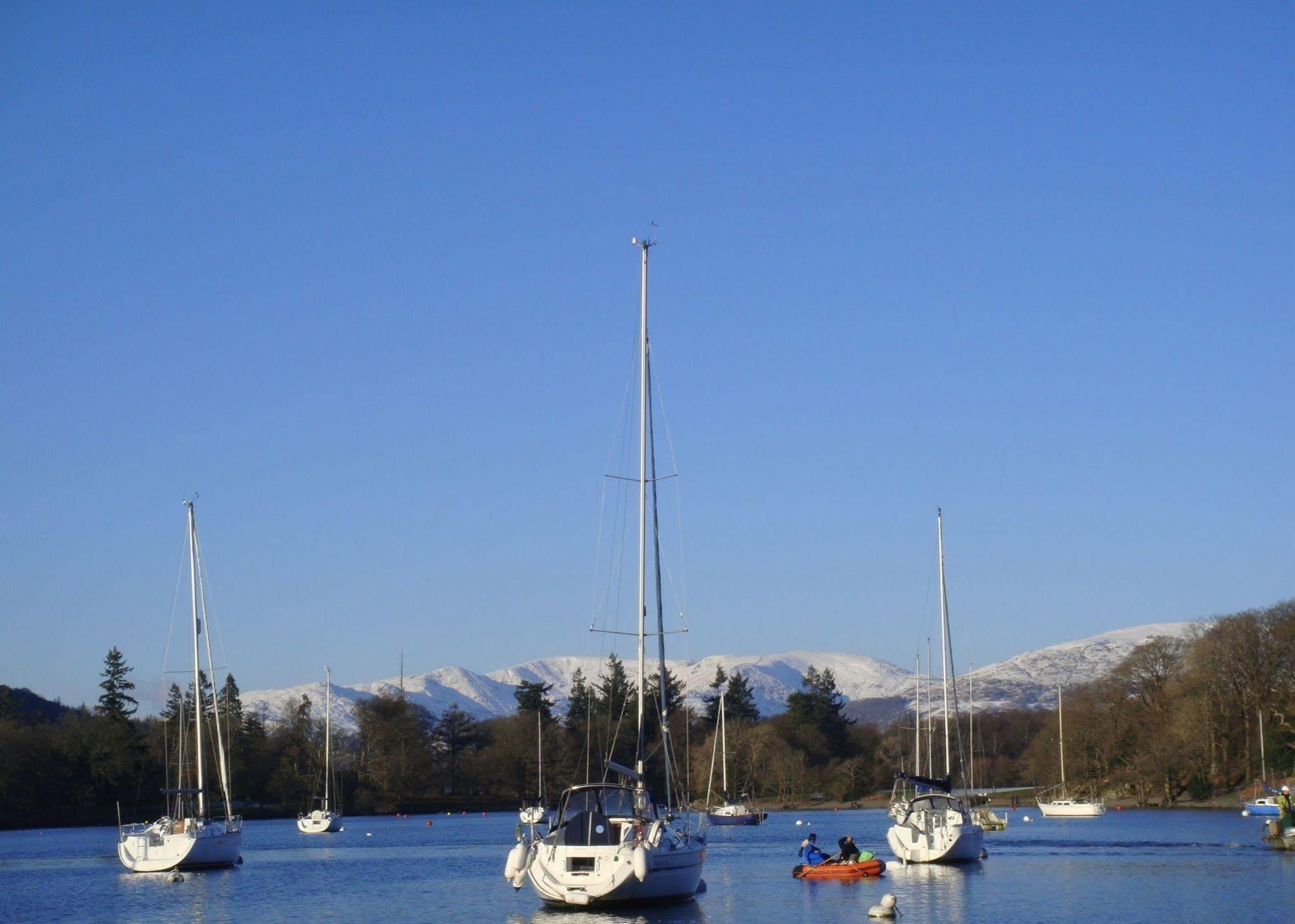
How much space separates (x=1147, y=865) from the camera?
160ft

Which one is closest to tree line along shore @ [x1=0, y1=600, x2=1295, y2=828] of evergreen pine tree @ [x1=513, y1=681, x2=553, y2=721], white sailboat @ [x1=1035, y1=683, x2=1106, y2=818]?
evergreen pine tree @ [x1=513, y1=681, x2=553, y2=721]

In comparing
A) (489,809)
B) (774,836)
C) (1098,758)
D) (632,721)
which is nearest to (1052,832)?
(774,836)

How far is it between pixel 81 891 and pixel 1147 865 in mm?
34424

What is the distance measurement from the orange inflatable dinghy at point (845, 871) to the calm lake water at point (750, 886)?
19.4 inches

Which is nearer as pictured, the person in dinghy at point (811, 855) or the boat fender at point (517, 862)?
the boat fender at point (517, 862)

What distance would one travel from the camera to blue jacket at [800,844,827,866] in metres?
46.2

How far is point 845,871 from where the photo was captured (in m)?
45.5

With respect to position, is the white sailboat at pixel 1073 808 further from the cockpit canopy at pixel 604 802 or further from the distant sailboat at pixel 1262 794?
the cockpit canopy at pixel 604 802

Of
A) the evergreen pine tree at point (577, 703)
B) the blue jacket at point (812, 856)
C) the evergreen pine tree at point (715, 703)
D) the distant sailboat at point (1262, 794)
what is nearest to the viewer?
the blue jacket at point (812, 856)

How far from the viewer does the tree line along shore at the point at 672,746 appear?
94125mm

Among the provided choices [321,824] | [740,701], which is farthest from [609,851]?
[740,701]

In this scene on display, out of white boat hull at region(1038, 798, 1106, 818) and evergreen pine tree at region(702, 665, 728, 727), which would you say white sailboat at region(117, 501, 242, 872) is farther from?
evergreen pine tree at region(702, 665, 728, 727)

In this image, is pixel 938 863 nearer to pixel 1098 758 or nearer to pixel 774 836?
pixel 774 836

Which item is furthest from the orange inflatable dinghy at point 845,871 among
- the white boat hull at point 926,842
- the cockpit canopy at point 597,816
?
the cockpit canopy at point 597,816
